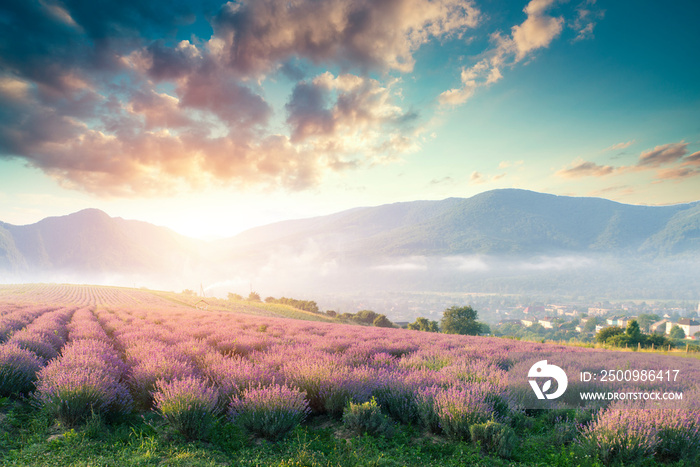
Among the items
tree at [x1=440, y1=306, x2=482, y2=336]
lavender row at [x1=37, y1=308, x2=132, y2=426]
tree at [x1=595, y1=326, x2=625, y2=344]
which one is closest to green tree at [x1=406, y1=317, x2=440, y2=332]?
tree at [x1=440, y1=306, x2=482, y2=336]

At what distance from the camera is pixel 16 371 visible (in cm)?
510

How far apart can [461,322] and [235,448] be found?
1877 inches

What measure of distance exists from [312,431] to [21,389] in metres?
5.13

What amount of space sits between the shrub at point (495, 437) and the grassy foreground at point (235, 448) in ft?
0.31

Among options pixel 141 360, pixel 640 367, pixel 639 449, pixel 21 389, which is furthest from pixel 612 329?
pixel 21 389

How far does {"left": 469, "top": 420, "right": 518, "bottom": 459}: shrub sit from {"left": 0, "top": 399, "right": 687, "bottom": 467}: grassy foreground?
0.09 m

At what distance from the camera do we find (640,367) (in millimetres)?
7531

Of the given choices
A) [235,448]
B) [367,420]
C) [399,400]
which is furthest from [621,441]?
[235,448]

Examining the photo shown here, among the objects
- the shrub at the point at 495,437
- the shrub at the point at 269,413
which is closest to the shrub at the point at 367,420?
the shrub at the point at 269,413

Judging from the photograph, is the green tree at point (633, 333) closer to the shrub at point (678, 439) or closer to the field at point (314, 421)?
the field at point (314, 421)

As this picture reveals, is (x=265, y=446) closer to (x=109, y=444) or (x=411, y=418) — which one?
(x=109, y=444)

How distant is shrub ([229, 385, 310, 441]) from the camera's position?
12.5 feet

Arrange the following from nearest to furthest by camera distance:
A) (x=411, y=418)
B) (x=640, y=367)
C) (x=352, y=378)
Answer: (x=411, y=418)
(x=352, y=378)
(x=640, y=367)

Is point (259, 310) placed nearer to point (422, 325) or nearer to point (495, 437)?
point (422, 325)
